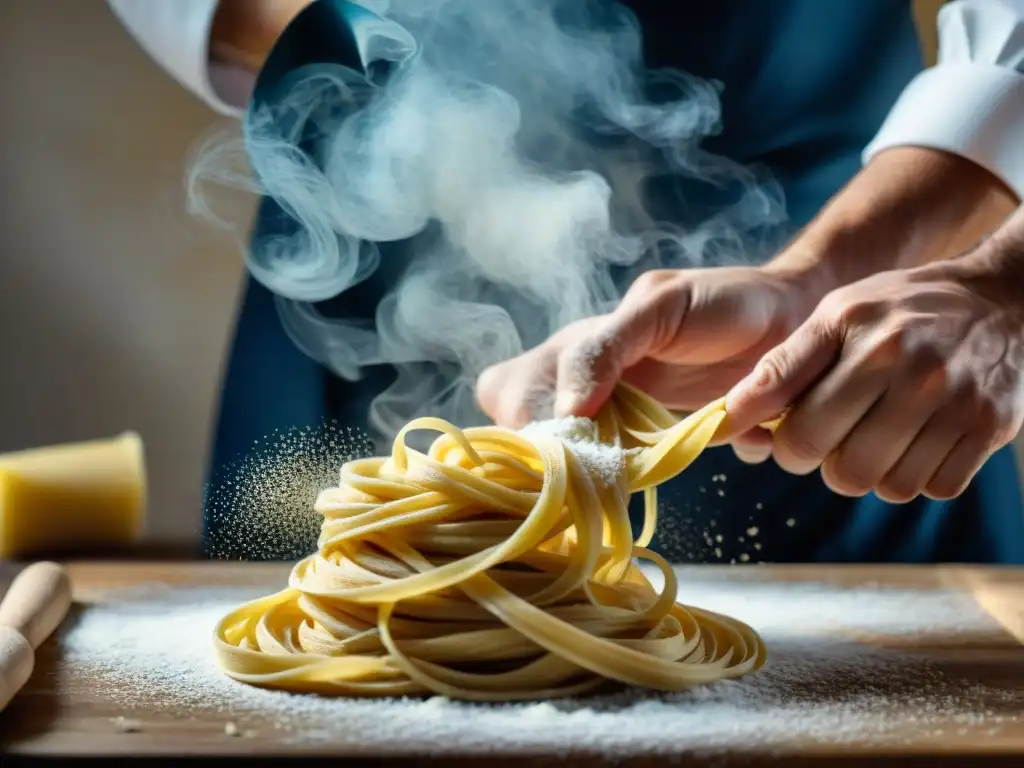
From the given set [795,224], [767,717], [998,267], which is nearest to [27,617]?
Answer: [767,717]

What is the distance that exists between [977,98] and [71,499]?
1.80 m

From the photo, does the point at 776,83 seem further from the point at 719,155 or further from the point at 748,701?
the point at 748,701

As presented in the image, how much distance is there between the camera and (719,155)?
236 cm

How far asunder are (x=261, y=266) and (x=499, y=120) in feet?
1.82

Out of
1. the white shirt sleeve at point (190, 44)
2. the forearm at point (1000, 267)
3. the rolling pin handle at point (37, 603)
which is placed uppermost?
the white shirt sleeve at point (190, 44)

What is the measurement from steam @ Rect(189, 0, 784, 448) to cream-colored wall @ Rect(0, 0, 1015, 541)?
0.63m

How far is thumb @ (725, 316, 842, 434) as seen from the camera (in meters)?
1.44

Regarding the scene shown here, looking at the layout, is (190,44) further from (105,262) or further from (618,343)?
(618,343)

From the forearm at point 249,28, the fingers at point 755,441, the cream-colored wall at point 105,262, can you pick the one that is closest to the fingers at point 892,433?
the fingers at point 755,441

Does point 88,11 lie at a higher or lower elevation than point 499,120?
higher

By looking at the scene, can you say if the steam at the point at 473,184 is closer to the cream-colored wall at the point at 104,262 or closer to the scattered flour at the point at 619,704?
the cream-colored wall at the point at 104,262

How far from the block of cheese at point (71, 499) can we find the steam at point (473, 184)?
1.44 feet

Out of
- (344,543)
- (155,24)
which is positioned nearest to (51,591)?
(344,543)

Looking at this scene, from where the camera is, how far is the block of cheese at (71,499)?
87.0 inches
